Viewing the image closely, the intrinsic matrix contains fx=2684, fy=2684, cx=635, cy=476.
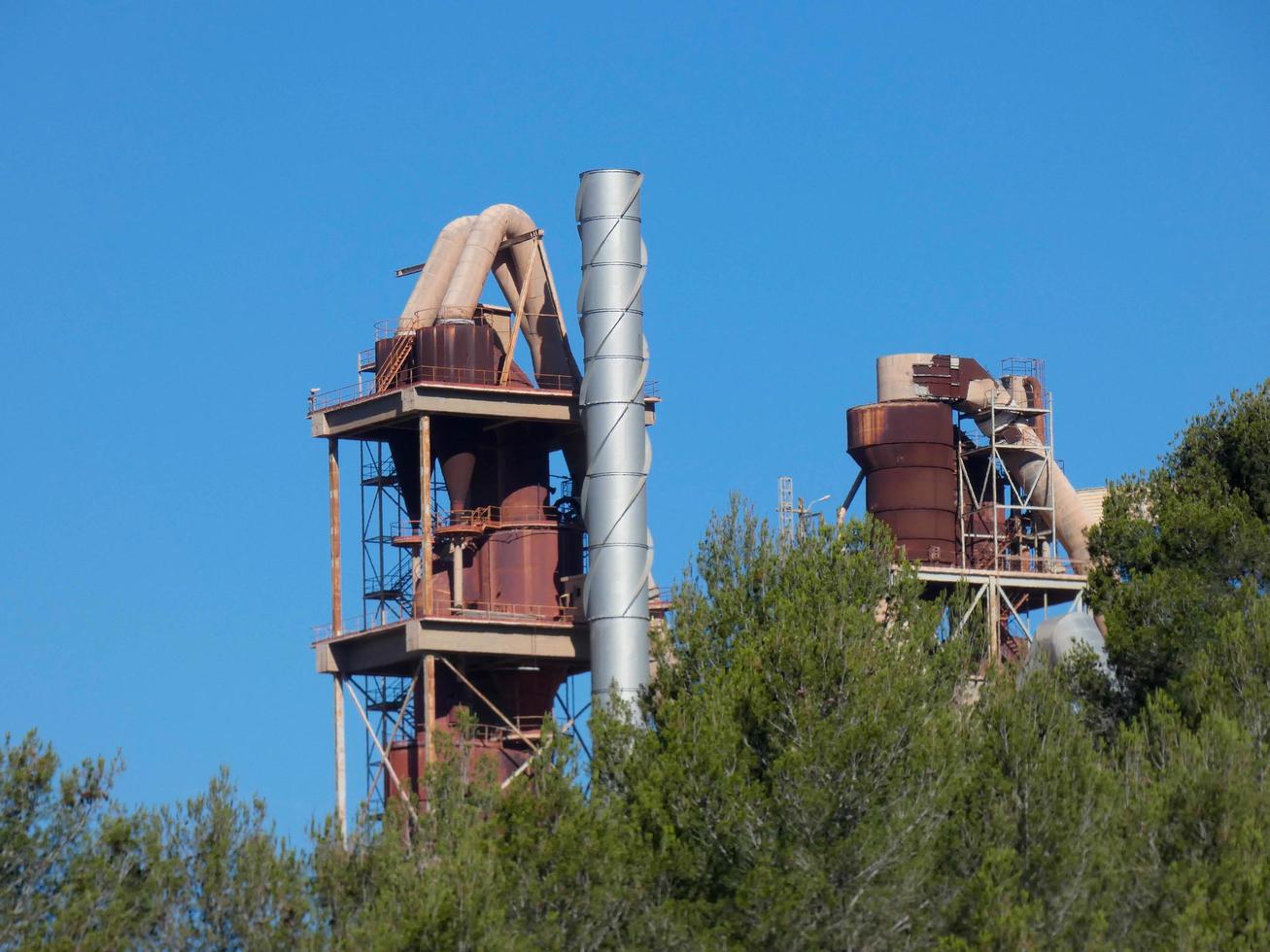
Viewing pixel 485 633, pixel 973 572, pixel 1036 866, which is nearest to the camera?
pixel 1036 866

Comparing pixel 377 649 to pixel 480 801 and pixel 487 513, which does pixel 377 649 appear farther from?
pixel 480 801

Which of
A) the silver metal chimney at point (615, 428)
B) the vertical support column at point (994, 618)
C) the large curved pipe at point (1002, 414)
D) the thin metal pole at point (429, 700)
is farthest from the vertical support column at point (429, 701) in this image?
the large curved pipe at point (1002, 414)

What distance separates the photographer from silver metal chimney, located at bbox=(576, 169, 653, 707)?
7500cm

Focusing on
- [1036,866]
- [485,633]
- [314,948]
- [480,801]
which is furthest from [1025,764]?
[485,633]

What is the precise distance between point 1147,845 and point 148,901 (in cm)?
2137

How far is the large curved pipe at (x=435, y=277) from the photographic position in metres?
80.4

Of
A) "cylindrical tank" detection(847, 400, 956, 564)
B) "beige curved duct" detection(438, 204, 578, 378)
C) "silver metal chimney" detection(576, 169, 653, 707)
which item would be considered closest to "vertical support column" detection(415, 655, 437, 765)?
"silver metal chimney" detection(576, 169, 653, 707)

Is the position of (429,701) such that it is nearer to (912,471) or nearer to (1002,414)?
(912,471)

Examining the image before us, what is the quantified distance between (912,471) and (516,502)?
13923 mm

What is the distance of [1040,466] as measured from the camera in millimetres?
88562

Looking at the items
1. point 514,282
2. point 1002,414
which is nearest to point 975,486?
point 1002,414

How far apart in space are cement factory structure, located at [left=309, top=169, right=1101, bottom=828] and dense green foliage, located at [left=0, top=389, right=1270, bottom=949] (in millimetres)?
10393

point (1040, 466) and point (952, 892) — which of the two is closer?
point (952, 892)

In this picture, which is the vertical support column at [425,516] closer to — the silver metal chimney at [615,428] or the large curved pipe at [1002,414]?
the silver metal chimney at [615,428]
